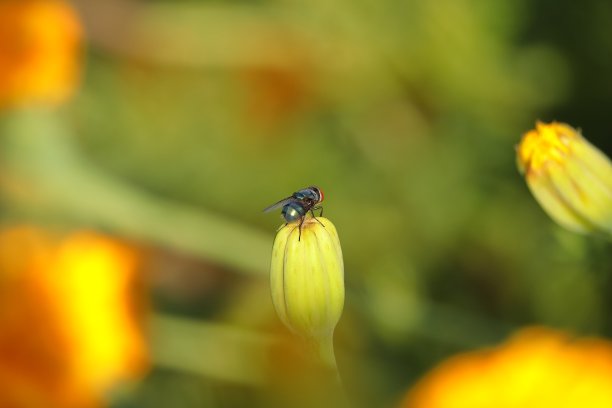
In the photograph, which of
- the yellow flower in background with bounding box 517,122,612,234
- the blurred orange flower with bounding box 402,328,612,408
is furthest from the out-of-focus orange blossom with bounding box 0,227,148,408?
the yellow flower in background with bounding box 517,122,612,234

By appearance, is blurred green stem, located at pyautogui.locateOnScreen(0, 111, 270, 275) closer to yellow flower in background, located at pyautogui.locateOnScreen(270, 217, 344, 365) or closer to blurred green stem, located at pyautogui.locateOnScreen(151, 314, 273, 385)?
blurred green stem, located at pyautogui.locateOnScreen(151, 314, 273, 385)

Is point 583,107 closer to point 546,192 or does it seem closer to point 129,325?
point 546,192

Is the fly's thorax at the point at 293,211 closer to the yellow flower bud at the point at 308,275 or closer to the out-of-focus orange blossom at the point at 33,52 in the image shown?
the yellow flower bud at the point at 308,275

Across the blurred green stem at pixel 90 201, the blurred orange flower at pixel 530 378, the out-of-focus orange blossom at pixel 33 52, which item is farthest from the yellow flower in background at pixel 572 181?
the out-of-focus orange blossom at pixel 33 52

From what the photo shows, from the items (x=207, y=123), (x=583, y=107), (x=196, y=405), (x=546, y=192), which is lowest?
(x=546, y=192)

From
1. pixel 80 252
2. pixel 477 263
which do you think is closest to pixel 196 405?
pixel 80 252

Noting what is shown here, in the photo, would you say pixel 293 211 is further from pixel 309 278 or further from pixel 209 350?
pixel 209 350
